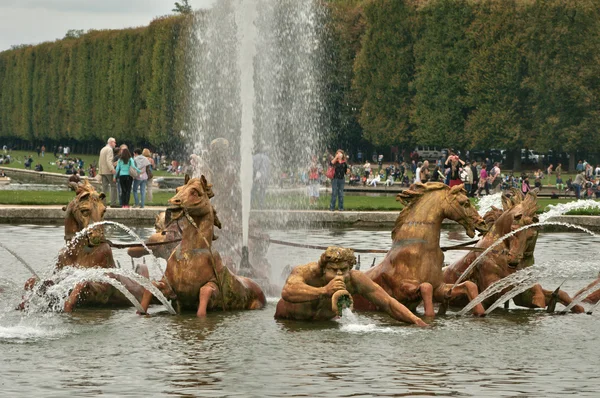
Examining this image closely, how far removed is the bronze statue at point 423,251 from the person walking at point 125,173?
1399 cm

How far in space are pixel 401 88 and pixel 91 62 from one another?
33.9m

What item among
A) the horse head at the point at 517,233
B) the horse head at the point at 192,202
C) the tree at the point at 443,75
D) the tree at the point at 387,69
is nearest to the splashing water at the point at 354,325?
the horse head at the point at 192,202

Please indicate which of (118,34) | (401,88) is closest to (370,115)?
(401,88)

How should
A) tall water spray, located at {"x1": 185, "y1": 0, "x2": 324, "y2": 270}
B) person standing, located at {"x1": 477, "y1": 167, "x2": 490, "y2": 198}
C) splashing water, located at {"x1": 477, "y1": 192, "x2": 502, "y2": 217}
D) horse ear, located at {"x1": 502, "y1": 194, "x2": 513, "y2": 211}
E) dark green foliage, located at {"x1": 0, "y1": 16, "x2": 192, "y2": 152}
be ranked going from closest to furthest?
1. horse ear, located at {"x1": 502, "y1": 194, "x2": 513, "y2": 211}
2. tall water spray, located at {"x1": 185, "y1": 0, "x2": 324, "y2": 270}
3. splashing water, located at {"x1": 477, "y1": 192, "x2": 502, "y2": 217}
4. person standing, located at {"x1": 477, "y1": 167, "x2": 490, "y2": 198}
5. dark green foliage, located at {"x1": 0, "y1": 16, "x2": 192, "y2": 152}

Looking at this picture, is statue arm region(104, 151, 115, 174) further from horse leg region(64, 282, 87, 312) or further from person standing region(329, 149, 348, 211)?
horse leg region(64, 282, 87, 312)

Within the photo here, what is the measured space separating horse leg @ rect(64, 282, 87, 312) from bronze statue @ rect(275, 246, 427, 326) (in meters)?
1.78

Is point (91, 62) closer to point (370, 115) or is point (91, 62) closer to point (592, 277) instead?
point (370, 115)

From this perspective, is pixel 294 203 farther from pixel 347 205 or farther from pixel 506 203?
pixel 506 203

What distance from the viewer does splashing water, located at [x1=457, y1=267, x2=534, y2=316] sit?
36.4 feet

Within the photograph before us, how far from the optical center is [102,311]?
11383 millimetres

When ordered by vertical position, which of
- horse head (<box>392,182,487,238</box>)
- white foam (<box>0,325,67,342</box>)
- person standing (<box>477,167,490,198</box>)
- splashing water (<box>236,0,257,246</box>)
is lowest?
white foam (<box>0,325,67,342</box>)

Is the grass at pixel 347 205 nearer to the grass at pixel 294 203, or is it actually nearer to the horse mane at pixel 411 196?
the grass at pixel 294 203

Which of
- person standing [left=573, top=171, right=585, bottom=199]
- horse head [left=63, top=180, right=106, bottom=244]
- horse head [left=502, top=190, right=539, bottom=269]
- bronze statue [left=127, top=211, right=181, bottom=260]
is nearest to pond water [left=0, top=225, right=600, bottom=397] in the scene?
horse head [left=502, top=190, right=539, bottom=269]

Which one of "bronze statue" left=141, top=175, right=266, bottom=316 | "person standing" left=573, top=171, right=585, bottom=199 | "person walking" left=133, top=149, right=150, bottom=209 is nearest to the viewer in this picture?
"bronze statue" left=141, top=175, right=266, bottom=316
